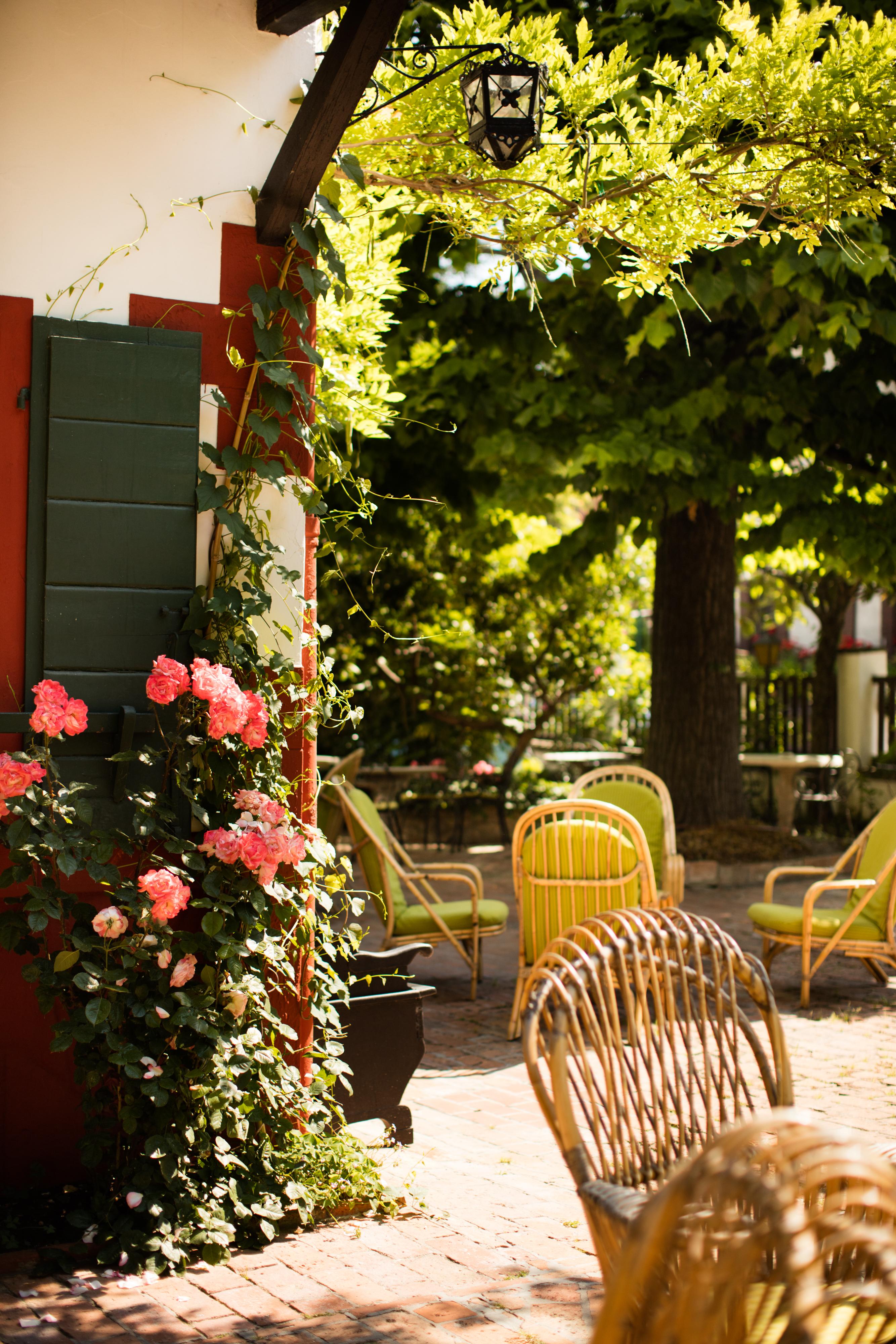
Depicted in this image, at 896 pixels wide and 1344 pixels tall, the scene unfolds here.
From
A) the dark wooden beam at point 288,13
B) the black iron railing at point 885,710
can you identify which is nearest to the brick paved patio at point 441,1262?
the dark wooden beam at point 288,13

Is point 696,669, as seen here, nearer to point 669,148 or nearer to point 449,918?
point 449,918

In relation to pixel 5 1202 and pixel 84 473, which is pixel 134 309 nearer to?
pixel 84 473

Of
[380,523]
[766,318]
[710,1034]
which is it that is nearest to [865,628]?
[380,523]

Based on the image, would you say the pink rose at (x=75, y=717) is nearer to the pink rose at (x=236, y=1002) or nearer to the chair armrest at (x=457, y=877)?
the pink rose at (x=236, y=1002)

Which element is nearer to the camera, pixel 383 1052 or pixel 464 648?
pixel 383 1052

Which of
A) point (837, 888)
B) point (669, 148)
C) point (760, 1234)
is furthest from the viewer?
point (837, 888)

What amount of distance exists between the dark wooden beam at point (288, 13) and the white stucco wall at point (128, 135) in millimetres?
34

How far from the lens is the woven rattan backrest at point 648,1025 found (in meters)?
2.15

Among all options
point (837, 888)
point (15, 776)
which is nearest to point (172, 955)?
point (15, 776)

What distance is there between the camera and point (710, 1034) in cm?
494

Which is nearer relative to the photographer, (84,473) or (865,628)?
(84,473)

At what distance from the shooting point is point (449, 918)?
6141 millimetres

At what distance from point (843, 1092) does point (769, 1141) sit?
230cm

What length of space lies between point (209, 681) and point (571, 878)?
278cm
